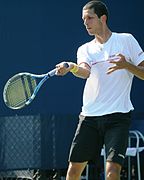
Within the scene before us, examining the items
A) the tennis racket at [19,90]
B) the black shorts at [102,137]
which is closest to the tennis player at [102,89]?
the black shorts at [102,137]

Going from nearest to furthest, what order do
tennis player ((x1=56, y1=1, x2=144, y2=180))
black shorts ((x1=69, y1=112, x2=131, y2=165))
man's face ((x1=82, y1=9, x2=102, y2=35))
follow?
black shorts ((x1=69, y1=112, x2=131, y2=165)), tennis player ((x1=56, y1=1, x2=144, y2=180)), man's face ((x1=82, y1=9, x2=102, y2=35))

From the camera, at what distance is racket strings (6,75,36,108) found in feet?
15.9

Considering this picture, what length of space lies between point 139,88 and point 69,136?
1263mm

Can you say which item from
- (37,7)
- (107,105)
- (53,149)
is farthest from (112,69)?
(37,7)

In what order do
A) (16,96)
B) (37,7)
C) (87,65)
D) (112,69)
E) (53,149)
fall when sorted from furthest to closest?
(37,7), (53,149), (16,96), (87,65), (112,69)

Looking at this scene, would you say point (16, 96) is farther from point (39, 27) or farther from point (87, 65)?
point (39, 27)

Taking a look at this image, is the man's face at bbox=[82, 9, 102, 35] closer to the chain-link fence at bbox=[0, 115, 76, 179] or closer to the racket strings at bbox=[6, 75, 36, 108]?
the racket strings at bbox=[6, 75, 36, 108]

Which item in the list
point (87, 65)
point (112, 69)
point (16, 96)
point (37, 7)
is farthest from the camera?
point (37, 7)

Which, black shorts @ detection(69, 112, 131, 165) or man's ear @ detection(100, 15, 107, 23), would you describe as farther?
man's ear @ detection(100, 15, 107, 23)

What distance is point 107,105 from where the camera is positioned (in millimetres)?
4328

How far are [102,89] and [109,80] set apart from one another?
0.09 meters

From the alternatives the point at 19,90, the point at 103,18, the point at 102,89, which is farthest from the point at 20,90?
the point at 103,18

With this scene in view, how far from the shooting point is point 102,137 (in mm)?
4406

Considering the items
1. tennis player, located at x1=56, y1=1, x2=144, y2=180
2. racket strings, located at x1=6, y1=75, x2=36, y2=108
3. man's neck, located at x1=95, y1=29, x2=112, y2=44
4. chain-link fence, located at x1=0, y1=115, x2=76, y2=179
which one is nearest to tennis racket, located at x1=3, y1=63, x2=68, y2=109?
racket strings, located at x1=6, y1=75, x2=36, y2=108
